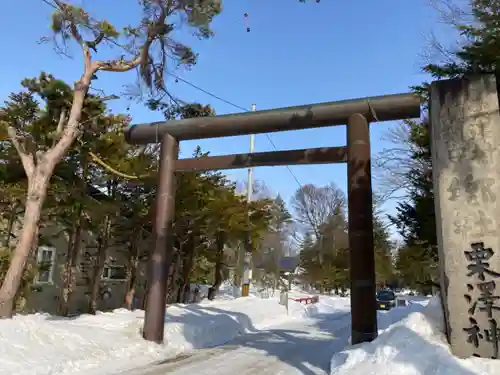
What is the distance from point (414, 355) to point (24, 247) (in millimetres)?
9053

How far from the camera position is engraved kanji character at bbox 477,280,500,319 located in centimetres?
644

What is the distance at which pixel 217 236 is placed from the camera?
23.5 metres

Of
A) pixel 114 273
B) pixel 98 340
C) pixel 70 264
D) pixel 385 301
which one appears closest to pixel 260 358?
pixel 98 340

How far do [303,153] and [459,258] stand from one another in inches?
198

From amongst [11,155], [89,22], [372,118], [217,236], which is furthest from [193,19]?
[217,236]

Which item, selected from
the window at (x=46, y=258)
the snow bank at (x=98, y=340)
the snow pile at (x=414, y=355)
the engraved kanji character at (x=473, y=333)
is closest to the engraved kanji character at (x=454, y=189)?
the engraved kanji character at (x=473, y=333)

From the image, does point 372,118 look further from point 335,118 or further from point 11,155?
point 11,155

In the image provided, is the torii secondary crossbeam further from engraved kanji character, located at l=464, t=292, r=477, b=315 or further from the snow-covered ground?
engraved kanji character, located at l=464, t=292, r=477, b=315

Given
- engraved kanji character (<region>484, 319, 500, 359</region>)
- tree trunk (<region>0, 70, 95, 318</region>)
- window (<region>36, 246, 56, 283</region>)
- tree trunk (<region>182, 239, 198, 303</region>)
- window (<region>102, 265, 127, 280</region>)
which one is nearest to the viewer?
engraved kanji character (<region>484, 319, 500, 359</region>)

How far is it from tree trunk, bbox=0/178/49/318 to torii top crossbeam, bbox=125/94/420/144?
3.19 meters

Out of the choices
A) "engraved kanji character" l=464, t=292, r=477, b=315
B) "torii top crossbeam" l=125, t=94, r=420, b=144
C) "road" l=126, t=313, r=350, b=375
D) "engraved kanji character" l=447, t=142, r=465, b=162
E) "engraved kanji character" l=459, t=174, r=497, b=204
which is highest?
"torii top crossbeam" l=125, t=94, r=420, b=144

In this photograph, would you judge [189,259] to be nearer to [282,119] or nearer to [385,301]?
[282,119]

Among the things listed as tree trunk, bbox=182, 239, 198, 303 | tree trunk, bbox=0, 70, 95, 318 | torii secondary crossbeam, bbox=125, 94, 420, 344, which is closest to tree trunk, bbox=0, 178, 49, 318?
tree trunk, bbox=0, 70, 95, 318

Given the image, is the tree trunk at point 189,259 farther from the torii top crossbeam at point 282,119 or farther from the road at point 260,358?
the torii top crossbeam at point 282,119
